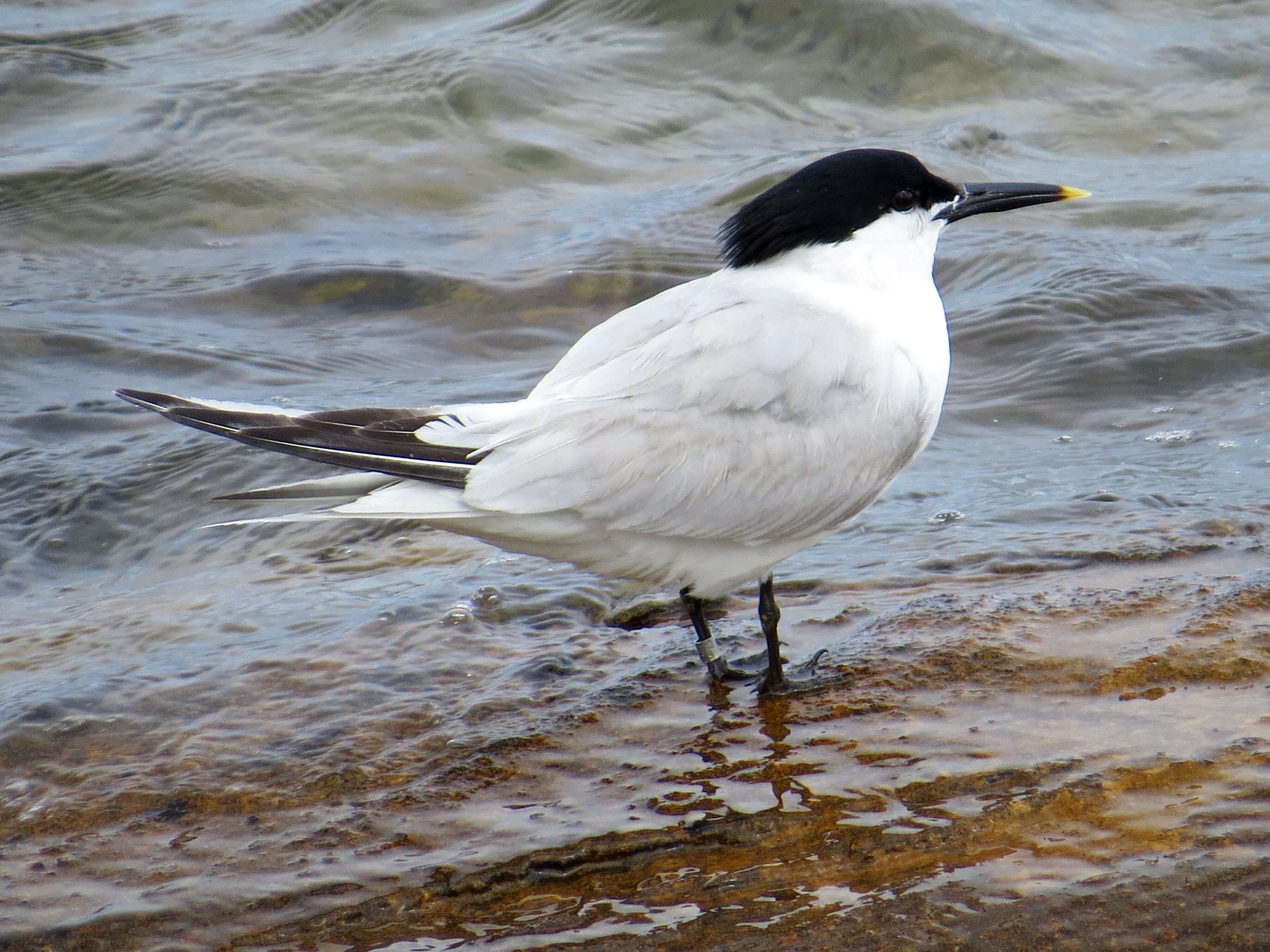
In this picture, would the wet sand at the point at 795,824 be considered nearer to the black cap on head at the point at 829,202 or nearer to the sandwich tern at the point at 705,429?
the sandwich tern at the point at 705,429

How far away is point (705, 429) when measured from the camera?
380 centimetres

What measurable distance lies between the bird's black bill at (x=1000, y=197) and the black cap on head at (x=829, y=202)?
0.24 meters

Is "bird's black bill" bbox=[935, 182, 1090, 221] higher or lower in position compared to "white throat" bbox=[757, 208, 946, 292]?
higher

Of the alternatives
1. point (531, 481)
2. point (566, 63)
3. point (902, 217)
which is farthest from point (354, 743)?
point (566, 63)

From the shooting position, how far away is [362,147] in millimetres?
8945

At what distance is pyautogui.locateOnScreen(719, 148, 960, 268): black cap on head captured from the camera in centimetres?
416

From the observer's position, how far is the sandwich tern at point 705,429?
3625mm

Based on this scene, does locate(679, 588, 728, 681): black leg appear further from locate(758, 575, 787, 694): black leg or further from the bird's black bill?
the bird's black bill

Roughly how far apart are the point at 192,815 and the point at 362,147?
20.9 feet

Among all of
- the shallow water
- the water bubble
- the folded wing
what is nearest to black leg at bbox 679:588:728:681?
the shallow water

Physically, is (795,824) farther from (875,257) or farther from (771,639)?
(875,257)

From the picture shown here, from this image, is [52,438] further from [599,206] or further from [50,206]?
[599,206]

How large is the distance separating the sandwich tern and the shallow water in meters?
0.44

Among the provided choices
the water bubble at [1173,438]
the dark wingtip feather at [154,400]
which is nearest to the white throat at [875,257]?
the dark wingtip feather at [154,400]
